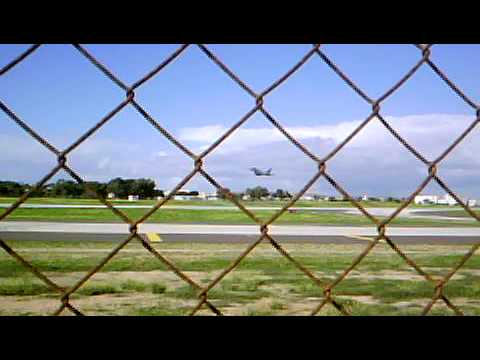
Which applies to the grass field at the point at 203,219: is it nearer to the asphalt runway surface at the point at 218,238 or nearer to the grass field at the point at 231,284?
the asphalt runway surface at the point at 218,238

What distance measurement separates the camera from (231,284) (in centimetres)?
591

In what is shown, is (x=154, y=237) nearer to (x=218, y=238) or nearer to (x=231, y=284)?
(x=218, y=238)

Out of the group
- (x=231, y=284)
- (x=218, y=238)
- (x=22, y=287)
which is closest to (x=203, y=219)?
(x=218, y=238)

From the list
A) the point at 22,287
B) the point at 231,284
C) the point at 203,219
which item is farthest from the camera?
the point at 203,219

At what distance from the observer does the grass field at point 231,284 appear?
4.69 meters

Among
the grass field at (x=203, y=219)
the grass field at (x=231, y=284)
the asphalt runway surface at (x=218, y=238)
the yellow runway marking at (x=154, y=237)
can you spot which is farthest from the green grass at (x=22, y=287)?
the grass field at (x=203, y=219)

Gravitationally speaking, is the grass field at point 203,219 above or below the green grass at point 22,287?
above
